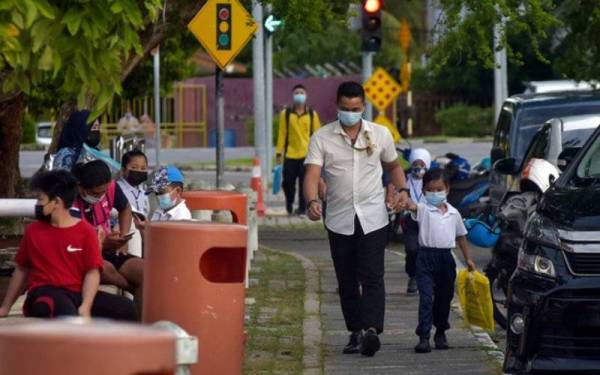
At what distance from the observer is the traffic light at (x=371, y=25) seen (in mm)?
23609

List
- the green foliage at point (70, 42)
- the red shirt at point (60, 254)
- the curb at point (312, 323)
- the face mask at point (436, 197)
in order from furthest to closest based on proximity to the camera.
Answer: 1. the face mask at point (436, 197)
2. the curb at point (312, 323)
3. the red shirt at point (60, 254)
4. the green foliage at point (70, 42)

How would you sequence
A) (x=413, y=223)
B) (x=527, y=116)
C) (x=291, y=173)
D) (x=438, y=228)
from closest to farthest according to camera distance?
(x=438, y=228) → (x=413, y=223) → (x=527, y=116) → (x=291, y=173)

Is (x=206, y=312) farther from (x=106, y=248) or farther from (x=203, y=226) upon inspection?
(x=106, y=248)

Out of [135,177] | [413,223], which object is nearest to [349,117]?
[135,177]

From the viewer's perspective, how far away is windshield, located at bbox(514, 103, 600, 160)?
17516 millimetres

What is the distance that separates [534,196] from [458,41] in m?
3.79

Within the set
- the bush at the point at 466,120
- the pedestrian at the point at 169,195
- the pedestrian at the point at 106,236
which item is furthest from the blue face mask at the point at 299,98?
the bush at the point at 466,120

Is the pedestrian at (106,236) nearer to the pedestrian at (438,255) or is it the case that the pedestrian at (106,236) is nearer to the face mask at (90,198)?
the face mask at (90,198)

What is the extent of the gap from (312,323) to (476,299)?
5.75 feet

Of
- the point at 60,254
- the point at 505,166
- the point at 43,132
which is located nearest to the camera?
the point at 60,254

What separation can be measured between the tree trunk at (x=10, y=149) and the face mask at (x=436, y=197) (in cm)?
753

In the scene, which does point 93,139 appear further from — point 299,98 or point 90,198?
point 299,98

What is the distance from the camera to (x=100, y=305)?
945 centimetres

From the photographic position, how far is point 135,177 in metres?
12.1
